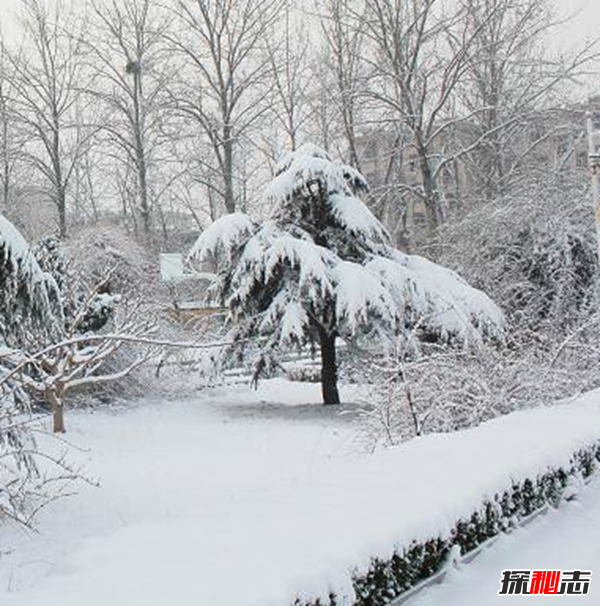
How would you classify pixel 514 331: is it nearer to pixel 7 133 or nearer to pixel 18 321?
pixel 18 321

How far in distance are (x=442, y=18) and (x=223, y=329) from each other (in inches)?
473

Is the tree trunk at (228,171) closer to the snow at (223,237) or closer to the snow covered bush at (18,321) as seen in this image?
the snow at (223,237)

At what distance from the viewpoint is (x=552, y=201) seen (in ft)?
58.5

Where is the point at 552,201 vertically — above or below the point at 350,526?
above

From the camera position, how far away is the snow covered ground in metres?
3.29

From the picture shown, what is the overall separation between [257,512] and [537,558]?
6.21 ft

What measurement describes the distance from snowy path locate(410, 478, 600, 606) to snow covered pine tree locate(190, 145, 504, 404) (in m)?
7.96

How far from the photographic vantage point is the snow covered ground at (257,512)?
10.8 ft

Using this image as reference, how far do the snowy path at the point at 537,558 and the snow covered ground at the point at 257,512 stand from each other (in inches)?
3.1

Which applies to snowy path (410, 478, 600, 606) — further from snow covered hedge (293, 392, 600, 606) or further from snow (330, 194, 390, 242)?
snow (330, 194, 390, 242)

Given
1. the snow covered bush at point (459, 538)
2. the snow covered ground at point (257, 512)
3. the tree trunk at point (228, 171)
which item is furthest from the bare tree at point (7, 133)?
the snow covered bush at point (459, 538)

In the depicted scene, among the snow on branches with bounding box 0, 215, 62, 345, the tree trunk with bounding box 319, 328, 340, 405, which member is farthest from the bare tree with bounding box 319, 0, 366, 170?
the snow on branches with bounding box 0, 215, 62, 345

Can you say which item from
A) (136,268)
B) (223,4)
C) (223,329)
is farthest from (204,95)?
(223,329)

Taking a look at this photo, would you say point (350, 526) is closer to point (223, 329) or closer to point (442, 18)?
point (223, 329)
